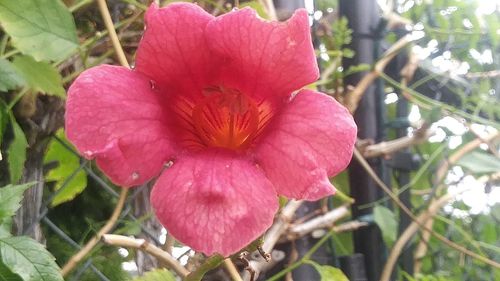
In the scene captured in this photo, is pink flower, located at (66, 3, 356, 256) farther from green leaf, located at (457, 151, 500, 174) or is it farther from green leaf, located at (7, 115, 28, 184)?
green leaf, located at (457, 151, 500, 174)

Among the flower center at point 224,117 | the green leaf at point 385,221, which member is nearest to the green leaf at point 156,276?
the flower center at point 224,117

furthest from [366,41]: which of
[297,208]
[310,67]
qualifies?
[310,67]

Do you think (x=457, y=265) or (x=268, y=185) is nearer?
(x=268, y=185)

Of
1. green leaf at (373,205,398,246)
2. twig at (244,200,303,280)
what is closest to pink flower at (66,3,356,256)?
twig at (244,200,303,280)

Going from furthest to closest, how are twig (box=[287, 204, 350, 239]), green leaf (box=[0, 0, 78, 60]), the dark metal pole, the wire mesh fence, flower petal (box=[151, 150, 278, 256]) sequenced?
1. the dark metal pole
2. twig (box=[287, 204, 350, 239])
3. the wire mesh fence
4. green leaf (box=[0, 0, 78, 60])
5. flower petal (box=[151, 150, 278, 256])

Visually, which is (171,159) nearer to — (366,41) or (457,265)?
(366,41)

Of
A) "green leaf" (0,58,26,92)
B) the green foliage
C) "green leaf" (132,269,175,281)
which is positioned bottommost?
"green leaf" (132,269,175,281)


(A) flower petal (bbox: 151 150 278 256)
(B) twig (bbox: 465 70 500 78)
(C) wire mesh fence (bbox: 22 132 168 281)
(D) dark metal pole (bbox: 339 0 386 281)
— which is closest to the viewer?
(A) flower petal (bbox: 151 150 278 256)

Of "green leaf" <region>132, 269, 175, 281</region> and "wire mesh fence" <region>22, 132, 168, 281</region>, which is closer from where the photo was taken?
"green leaf" <region>132, 269, 175, 281</region>
